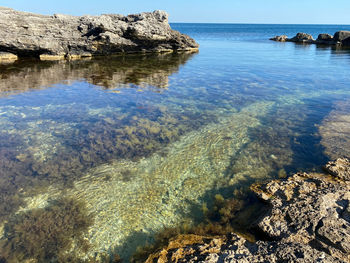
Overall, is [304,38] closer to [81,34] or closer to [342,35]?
[342,35]

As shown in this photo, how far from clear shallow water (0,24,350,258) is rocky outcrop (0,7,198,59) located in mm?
11897

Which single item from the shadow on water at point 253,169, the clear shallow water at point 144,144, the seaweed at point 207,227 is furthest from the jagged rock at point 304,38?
the seaweed at point 207,227

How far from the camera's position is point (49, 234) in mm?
5535

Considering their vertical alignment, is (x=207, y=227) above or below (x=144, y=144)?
below

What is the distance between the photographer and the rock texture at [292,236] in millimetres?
4098

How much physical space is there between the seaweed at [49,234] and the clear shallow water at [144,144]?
0.13 m

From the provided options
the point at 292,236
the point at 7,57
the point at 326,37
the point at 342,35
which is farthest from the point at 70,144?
the point at 326,37

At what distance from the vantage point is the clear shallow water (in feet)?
21.1

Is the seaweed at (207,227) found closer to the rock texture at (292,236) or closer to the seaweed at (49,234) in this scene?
the rock texture at (292,236)

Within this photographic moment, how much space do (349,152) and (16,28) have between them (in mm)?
33765

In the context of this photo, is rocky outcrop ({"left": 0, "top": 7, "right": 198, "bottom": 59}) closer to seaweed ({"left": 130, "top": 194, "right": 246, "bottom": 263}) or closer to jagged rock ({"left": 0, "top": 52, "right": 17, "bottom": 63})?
jagged rock ({"left": 0, "top": 52, "right": 17, "bottom": 63})

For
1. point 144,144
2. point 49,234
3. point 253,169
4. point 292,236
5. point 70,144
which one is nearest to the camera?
point 292,236

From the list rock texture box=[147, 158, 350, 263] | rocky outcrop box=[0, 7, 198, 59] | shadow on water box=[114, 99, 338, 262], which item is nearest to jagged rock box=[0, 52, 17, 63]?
rocky outcrop box=[0, 7, 198, 59]

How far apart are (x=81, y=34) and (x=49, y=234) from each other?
32046 millimetres
